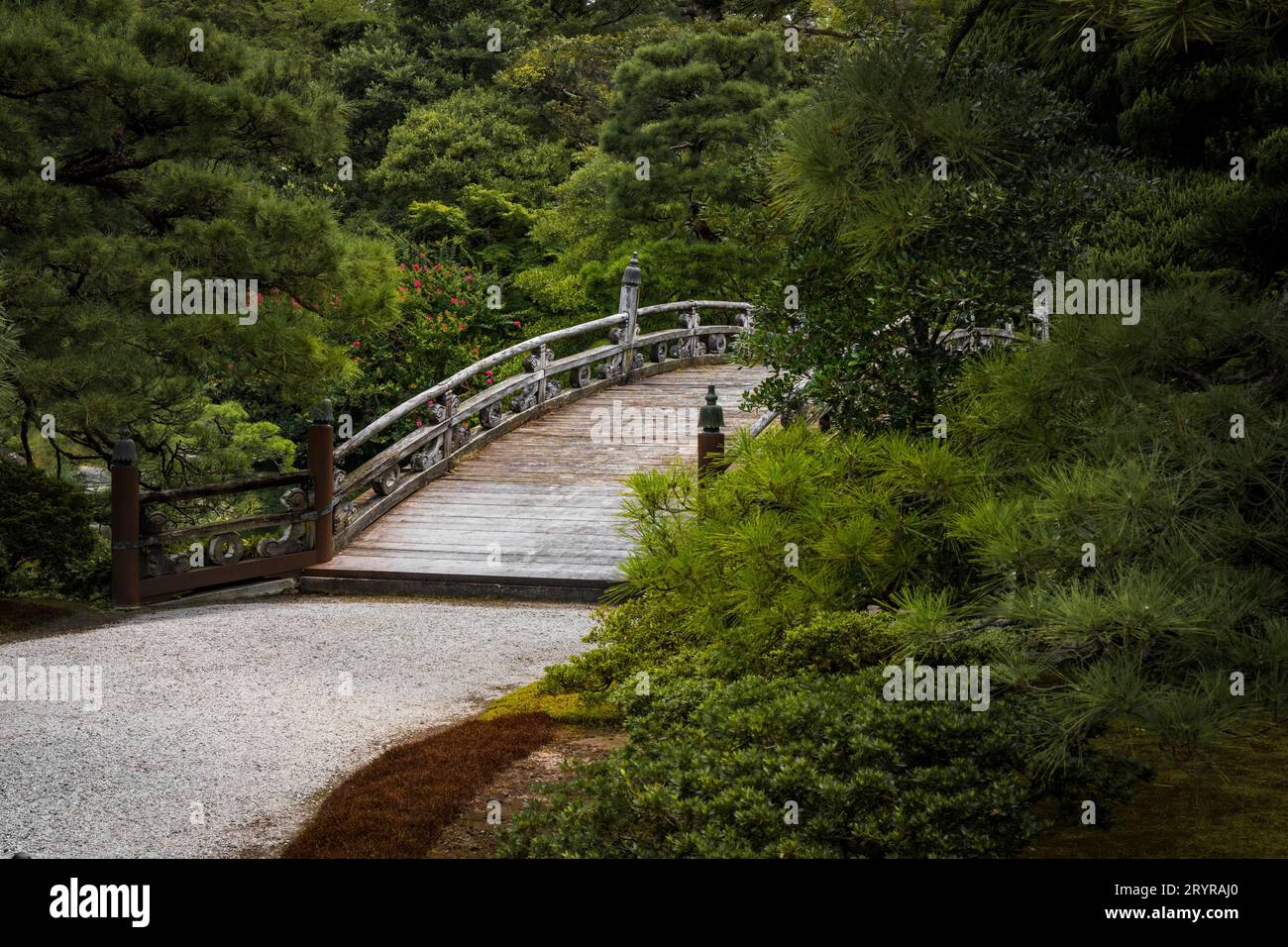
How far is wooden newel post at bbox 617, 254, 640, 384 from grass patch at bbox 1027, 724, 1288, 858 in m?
11.8

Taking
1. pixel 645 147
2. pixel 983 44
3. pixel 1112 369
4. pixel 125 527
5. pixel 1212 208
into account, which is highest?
pixel 645 147

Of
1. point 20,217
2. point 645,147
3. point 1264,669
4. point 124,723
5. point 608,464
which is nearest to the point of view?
point 1264,669

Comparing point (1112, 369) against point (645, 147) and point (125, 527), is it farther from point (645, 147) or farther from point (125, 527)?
point (645, 147)

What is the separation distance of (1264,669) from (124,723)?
526cm

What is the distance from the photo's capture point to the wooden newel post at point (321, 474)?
1084 centimetres

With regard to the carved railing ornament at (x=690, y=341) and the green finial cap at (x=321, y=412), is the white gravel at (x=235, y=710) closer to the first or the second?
the green finial cap at (x=321, y=412)

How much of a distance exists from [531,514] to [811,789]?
26.2 feet

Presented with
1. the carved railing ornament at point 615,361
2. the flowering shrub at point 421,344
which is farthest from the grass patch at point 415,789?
the carved railing ornament at point 615,361

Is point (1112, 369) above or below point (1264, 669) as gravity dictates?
above

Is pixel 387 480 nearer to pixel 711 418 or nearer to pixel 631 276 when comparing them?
pixel 711 418

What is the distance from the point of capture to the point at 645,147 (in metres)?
18.6

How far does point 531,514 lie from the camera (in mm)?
11844
